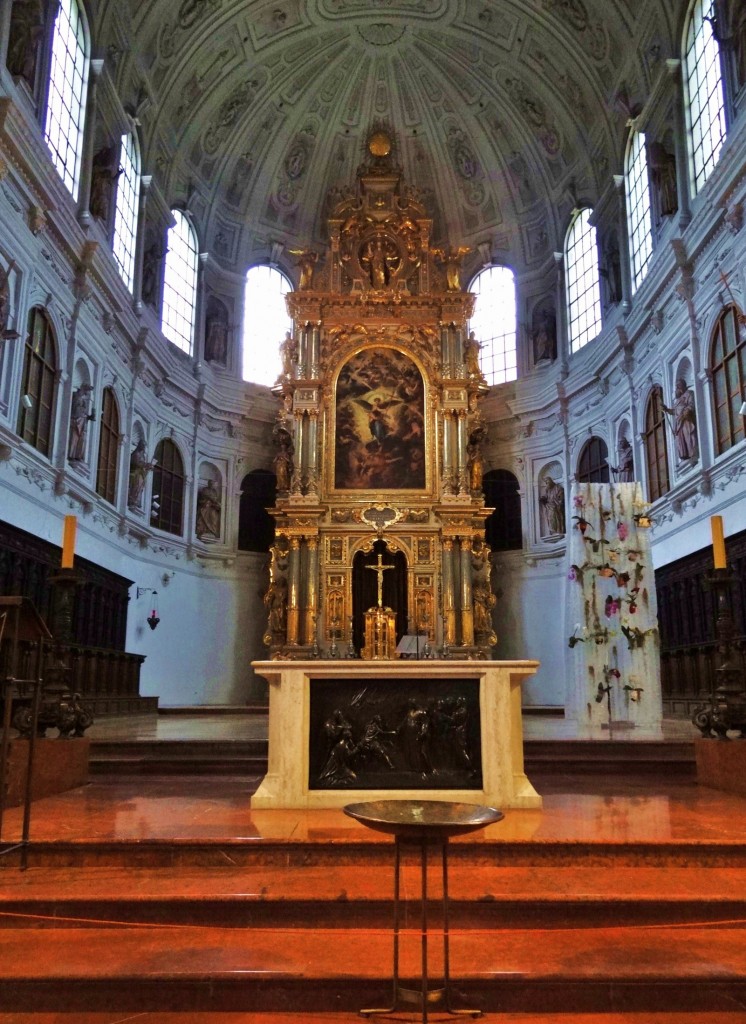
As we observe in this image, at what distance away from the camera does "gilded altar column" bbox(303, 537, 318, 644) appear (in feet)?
62.9

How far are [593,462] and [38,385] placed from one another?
13.6m

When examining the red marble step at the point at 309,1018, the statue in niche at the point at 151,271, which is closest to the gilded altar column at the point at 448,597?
the statue in niche at the point at 151,271

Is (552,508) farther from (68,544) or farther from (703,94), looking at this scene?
(68,544)

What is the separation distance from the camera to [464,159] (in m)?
24.8

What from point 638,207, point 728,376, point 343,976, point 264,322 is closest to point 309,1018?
point 343,976

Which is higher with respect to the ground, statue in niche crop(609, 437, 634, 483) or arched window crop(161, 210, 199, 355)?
arched window crop(161, 210, 199, 355)

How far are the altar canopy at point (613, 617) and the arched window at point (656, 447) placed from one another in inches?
213

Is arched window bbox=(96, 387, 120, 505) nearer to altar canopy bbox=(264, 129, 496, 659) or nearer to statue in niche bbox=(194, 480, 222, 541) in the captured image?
altar canopy bbox=(264, 129, 496, 659)

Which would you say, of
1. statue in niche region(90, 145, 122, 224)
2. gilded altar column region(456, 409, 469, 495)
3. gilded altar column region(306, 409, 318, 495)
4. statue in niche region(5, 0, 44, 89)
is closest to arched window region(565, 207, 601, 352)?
gilded altar column region(456, 409, 469, 495)

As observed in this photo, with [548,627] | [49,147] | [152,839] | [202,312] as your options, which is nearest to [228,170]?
[202,312]

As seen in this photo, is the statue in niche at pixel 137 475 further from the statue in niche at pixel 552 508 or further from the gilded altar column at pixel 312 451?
the statue in niche at pixel 552 508

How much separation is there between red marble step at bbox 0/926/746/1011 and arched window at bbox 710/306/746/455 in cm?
1177

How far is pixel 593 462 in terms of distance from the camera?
2130 cm

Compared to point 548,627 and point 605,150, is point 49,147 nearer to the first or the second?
point 605,150
